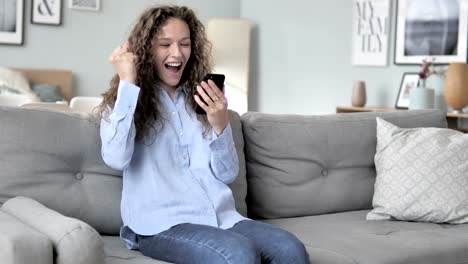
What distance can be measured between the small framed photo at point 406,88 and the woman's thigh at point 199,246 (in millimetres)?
3901

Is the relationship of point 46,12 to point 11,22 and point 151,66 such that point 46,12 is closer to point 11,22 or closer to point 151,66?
point 11,22

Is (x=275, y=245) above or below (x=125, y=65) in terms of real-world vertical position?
below

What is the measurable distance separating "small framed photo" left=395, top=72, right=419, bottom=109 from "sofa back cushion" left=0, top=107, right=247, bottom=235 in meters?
3.76

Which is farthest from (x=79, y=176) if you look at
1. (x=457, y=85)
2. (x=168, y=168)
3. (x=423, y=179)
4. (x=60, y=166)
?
(x=457, y=85)

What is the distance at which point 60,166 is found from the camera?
7.49 ft

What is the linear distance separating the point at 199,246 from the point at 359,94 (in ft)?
13.6

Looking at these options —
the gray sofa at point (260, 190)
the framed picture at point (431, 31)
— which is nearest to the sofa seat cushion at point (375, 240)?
the gray sofa at point (260, 190)

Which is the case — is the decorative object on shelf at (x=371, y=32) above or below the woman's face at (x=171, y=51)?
above

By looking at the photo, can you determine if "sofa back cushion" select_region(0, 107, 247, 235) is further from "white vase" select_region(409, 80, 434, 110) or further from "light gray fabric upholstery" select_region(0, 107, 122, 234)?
"white vase" select_region(409, 80, 434, 110)

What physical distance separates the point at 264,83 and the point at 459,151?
4.79 m

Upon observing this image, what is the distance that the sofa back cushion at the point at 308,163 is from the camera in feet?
8.84

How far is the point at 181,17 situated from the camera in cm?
238

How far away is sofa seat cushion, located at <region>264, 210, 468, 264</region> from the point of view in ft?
7.41

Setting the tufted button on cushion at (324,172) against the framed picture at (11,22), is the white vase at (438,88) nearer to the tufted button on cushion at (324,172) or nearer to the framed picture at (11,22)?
the tufted button on cushion at (324,172)
